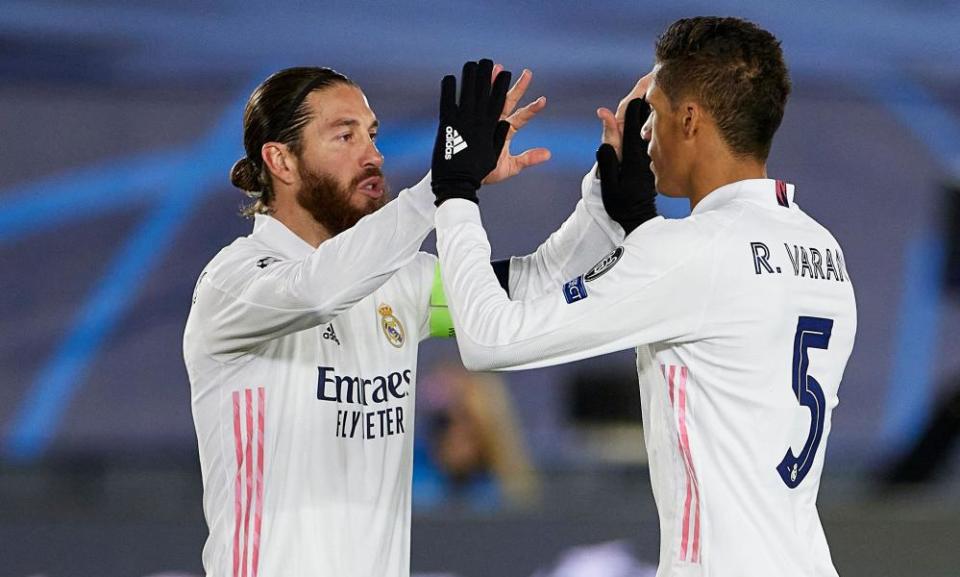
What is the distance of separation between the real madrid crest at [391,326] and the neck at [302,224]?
26 cm

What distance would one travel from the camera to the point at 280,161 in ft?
10.4

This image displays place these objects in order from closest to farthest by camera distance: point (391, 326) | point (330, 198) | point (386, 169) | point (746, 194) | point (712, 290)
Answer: point (712, 290) → point (746, 194) → point (391, 326) → point (330, 198) → point (386, 169)

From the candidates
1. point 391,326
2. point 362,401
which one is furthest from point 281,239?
point 362,401

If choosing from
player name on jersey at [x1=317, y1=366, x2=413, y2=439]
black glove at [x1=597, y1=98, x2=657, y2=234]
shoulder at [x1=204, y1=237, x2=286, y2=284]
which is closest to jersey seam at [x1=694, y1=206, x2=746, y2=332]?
black glove at [x1=597, y1=98, x2=657, y2=234]

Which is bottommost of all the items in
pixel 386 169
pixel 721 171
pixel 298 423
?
pixel 298 423

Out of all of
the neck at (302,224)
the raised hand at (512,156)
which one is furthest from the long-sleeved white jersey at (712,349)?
the neck at (302,224)

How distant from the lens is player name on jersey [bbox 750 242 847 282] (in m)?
2.42

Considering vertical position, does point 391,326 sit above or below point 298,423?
above

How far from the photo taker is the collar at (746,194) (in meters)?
2.52

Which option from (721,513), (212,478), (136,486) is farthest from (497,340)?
(136,486)

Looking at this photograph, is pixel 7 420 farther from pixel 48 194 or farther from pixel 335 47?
pixel 335 47

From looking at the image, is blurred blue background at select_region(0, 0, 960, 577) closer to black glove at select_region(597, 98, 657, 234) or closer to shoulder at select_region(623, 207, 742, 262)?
black glove at select_region(597, 98, 657, 234)

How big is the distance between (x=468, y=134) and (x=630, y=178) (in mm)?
458

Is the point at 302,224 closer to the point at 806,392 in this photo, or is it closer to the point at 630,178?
the point at 630,178
